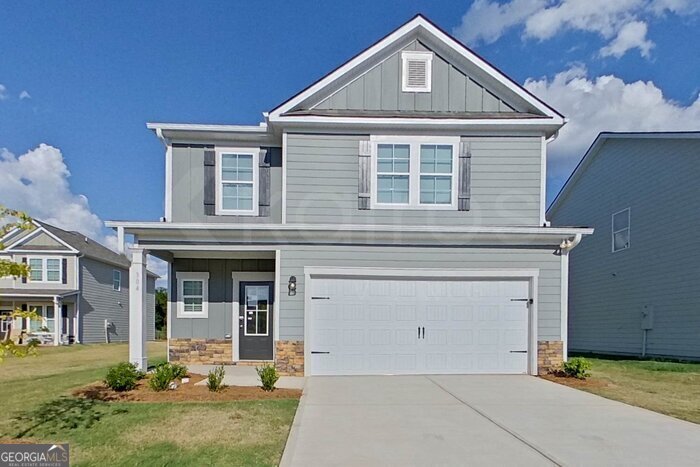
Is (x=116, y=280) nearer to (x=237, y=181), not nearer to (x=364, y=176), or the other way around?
(x=237, y=181)

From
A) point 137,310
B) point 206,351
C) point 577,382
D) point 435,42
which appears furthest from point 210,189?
point 577,382

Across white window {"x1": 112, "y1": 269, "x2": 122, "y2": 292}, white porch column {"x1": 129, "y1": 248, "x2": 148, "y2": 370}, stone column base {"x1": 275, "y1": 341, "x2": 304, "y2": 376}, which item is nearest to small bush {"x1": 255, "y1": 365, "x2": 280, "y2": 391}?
stone column base {"x1": 275, "y1": 341, "x2": 304, "y2": 376}

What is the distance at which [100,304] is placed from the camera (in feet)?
82.8

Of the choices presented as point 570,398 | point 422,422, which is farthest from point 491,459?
point 570,398

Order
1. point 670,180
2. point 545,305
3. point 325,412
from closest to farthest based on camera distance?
point 325,412 → point 545,305 → point 670,180

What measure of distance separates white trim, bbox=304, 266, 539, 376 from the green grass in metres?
1.37

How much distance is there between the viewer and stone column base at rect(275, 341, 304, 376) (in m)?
9.41

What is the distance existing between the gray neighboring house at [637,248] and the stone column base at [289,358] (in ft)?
37.2

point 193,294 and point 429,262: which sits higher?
point 429,262

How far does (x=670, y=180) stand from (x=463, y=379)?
32.0ft

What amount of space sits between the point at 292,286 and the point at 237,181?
331 cm

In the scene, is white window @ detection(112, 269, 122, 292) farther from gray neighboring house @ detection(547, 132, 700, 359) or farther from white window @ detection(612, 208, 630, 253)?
white window @ detection(612, 208, 630, 253)

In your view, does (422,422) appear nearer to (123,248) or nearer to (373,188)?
(373,188)

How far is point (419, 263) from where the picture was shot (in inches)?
388
